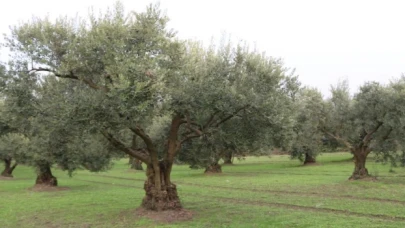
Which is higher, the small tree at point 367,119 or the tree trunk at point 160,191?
the small tree at point 367,119

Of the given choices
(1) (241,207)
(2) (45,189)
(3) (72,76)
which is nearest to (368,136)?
(1) (241,207)

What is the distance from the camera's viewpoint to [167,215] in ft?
55.7

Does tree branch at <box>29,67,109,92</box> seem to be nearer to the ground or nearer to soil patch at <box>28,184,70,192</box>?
the ground

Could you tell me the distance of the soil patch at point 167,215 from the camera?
653 inches

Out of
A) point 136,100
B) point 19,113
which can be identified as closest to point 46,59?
point 19,113

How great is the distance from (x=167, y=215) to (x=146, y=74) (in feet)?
23.3

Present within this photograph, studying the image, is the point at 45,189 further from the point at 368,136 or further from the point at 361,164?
the point at 368,136

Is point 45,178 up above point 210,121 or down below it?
below

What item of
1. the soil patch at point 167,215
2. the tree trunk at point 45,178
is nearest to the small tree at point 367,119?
the soil patch at point 167,215

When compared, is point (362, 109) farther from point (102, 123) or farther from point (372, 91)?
point (102, 123)

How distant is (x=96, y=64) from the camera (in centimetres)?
1421

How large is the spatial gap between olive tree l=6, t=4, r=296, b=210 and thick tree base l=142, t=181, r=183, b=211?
0.31 ft

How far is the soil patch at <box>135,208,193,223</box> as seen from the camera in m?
16.6

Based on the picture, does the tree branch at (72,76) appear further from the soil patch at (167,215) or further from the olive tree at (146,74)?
the soil patch at (167,215)
